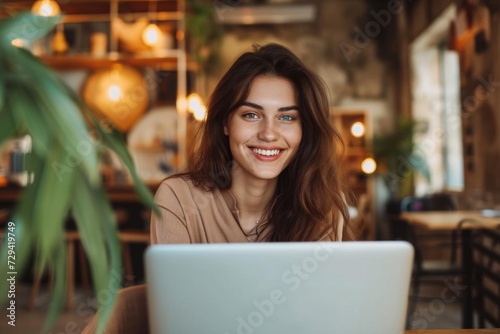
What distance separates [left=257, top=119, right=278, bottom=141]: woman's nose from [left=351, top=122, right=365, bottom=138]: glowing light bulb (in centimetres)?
722

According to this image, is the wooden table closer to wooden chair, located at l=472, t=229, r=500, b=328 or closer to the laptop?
wooden chair, located at l=472, t=229, r=500, b=328

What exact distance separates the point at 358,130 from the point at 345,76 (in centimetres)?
86

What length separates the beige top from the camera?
4.91ft

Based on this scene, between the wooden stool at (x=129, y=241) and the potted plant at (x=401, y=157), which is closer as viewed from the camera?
the wooden stool at (x=129, y=241)

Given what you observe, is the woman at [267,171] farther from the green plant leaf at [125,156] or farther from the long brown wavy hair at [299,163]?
the green plant leaf at [125,156]

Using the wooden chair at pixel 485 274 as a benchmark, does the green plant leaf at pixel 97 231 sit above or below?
above

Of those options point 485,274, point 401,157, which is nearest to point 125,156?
point 485,274

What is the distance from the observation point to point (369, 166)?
821cm

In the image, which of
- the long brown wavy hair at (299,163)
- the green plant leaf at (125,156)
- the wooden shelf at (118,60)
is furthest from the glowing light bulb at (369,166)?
the green plant leaf at (125,156)

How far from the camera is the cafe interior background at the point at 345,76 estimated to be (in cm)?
525

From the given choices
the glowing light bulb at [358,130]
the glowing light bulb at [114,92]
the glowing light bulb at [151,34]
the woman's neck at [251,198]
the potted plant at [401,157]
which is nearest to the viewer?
the woman's neck at [251,198]

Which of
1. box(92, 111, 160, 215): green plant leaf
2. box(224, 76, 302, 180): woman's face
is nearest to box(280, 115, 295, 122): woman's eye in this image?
box(224, 76, 302, 180): woman's face

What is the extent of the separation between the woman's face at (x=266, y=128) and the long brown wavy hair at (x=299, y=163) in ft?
0.10

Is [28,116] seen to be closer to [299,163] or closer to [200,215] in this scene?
[200,215]
